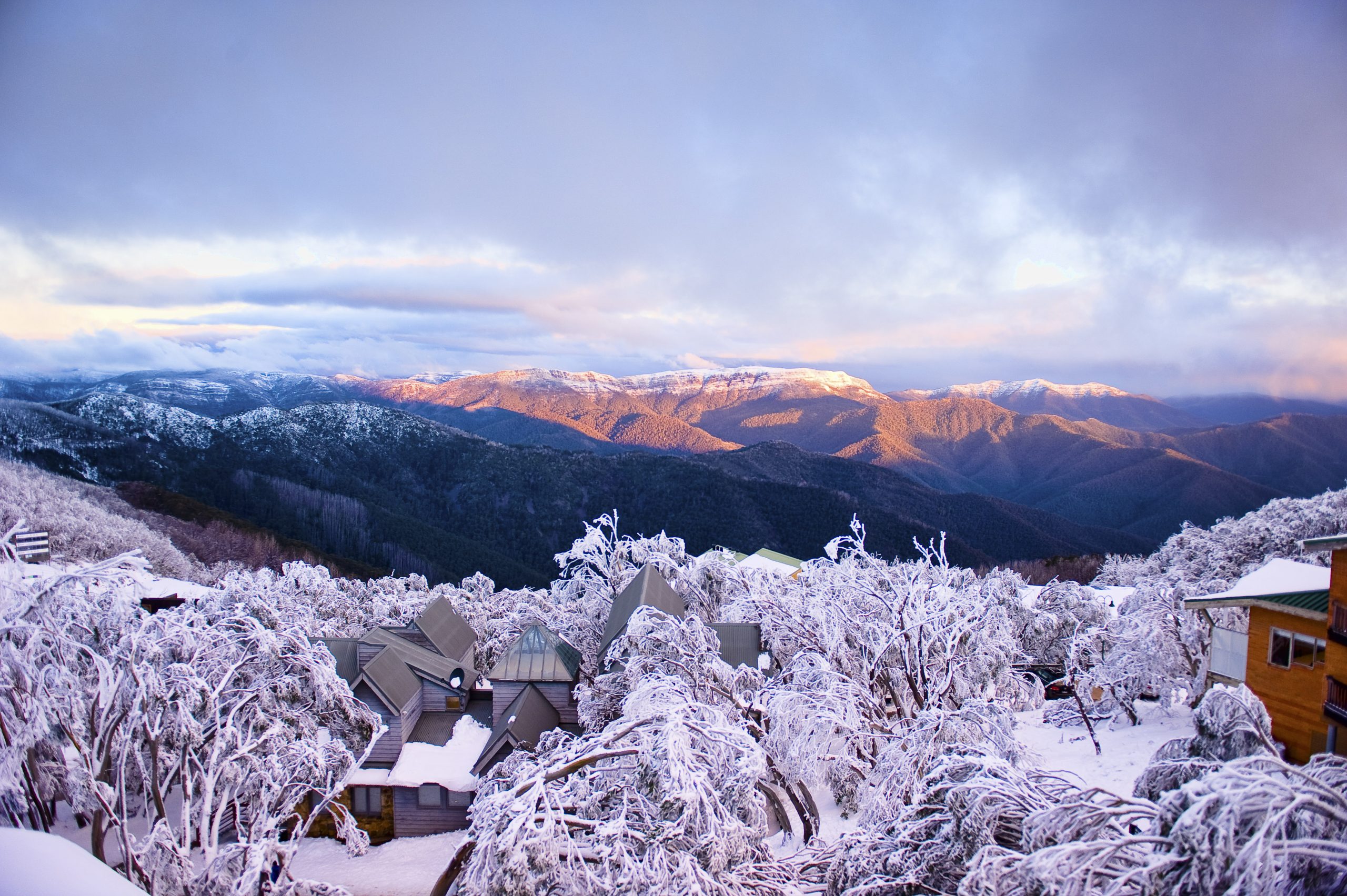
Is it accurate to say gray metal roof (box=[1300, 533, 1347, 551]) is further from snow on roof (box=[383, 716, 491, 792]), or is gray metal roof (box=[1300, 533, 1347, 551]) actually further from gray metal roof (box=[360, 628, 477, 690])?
gray metal roof (box=[360, 628, 477, 690])

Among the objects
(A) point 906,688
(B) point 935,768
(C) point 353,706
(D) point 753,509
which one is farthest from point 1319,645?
(D) point 753,509

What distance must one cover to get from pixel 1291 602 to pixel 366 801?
24444mm

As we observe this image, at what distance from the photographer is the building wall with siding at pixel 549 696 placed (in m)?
19.3

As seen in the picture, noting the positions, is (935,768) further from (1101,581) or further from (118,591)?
(1101,581)

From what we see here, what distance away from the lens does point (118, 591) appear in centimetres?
1042

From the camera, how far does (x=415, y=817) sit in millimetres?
17828

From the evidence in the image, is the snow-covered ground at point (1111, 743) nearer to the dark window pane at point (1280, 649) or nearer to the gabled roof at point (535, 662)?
the dark window pane at point (1280, 649)

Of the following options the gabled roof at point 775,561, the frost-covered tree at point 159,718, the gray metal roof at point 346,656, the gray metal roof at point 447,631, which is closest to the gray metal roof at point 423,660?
the gray metal roof at point 346,656

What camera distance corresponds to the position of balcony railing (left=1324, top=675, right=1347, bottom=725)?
41.8 feet

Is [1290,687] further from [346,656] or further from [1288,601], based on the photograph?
[346,656]

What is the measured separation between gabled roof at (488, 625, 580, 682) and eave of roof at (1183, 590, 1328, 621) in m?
18.1

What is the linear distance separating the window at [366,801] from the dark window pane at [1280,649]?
2351cm

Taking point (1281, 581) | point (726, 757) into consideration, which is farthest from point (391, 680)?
point (1281, 581)

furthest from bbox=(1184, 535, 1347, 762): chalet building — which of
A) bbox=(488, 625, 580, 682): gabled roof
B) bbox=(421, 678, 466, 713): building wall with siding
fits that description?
bbox=(421, 678, 466, 713): building wall with siding
